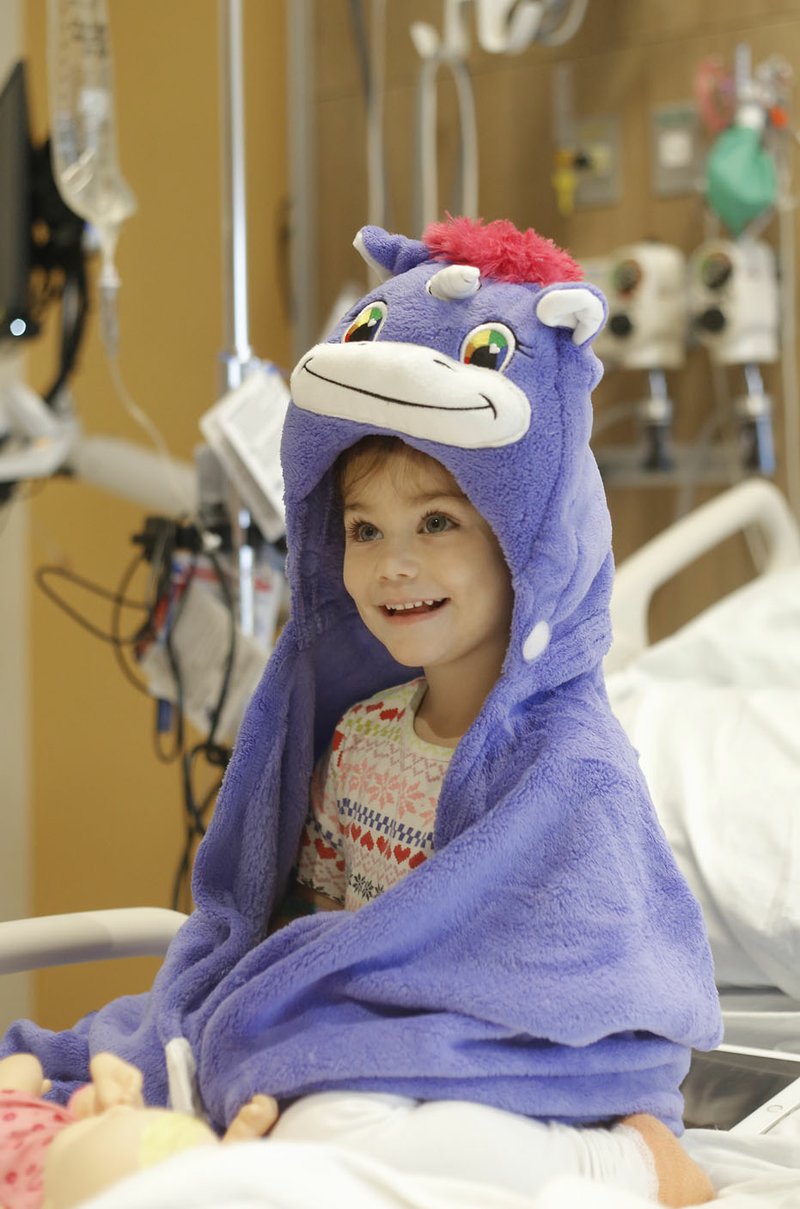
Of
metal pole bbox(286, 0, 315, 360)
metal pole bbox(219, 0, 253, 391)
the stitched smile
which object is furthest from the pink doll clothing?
metal pole bbox(286, 0, 315, 360)

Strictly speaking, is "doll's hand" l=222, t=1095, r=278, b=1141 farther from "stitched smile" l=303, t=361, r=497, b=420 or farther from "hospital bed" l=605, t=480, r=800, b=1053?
"hospital bed" l=605, t=480, r=800, b=1053

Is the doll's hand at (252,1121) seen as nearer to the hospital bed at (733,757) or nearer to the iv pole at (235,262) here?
the hospital bed at (733,757)

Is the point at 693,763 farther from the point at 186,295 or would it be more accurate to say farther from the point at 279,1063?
the point at 186,295

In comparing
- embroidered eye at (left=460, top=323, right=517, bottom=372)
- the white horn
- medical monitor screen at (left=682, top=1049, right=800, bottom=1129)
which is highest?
the white horn

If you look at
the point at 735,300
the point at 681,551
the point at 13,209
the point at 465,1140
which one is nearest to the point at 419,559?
the point at 465,1140

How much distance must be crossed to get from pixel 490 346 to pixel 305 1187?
535mm

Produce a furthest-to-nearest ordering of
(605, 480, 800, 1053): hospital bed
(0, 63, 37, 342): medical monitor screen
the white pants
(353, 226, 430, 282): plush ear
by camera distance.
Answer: (0, 63, 37, 342): medical monitor screen
(605, 480, 800, 1053): hospital bed
(353, 226, 430, 282): plush ear
the white pants

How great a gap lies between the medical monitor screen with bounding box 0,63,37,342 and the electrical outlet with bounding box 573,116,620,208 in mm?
1054

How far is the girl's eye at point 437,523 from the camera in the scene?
1004 millimetres

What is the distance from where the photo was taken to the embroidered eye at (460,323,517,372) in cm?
93

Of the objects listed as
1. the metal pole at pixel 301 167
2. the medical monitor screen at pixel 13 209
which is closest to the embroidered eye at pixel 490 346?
the medical monitor screen at pixel 13 209

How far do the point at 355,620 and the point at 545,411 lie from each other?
32 centimetres

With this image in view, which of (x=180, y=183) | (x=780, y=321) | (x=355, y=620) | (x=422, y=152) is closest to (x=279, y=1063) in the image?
(x=355, y=620)

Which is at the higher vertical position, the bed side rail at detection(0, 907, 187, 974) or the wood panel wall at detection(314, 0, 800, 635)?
the wood panel wall at detection(314, 0, 800, 635)
